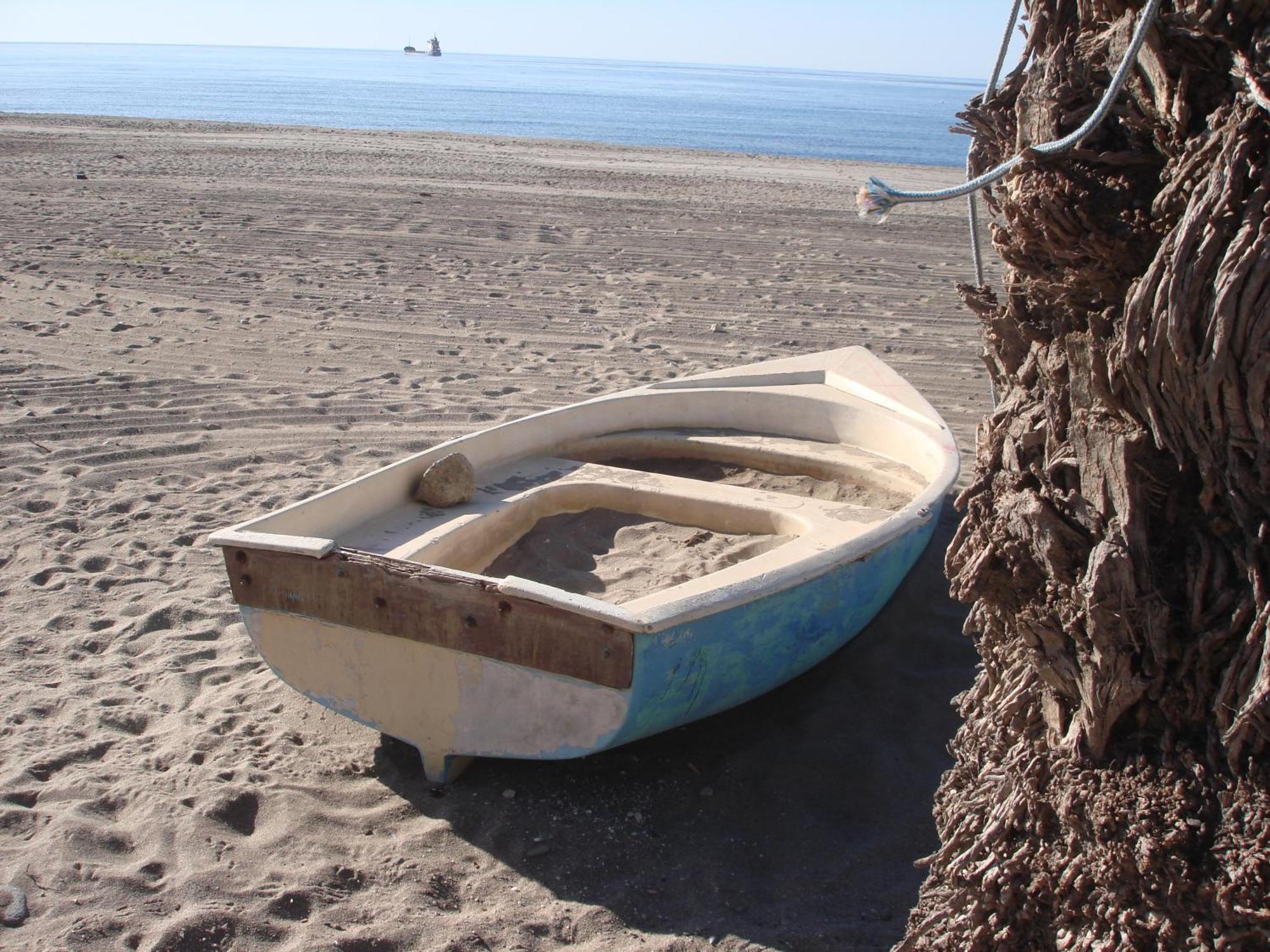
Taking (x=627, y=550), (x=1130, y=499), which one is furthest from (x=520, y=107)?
(x=1130, y=499)

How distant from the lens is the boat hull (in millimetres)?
2926

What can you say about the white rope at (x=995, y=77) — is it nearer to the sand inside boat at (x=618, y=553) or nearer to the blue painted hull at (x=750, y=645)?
the blue painted hull at (x=750, y=645)

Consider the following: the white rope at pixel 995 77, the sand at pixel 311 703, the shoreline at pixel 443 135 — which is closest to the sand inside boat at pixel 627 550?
the sand at pixel 311 703

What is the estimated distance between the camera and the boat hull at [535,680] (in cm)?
293

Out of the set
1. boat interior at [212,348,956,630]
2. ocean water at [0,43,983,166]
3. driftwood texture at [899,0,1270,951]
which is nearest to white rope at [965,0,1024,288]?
driftwood texture at [899,0,1270,951]

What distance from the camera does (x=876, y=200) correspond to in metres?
2.04

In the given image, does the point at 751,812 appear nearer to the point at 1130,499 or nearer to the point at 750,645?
the point at 750,645

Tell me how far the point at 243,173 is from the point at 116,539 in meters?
11.3

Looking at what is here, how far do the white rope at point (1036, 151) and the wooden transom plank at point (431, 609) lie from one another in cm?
127

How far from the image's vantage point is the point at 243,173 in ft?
47.9

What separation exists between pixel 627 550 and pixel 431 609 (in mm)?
1003

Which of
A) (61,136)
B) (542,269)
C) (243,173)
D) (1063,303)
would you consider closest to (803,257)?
(542,269)

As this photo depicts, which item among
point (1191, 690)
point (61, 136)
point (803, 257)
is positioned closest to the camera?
point (1191, 690)

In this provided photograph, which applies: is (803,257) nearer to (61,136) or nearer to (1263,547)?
(1263,547)
